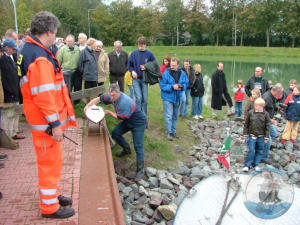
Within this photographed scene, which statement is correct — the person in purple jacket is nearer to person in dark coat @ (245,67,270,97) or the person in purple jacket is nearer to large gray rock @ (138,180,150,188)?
large gray rock @ (138,180,150,188)

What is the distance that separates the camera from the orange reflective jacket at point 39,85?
3.29 meters

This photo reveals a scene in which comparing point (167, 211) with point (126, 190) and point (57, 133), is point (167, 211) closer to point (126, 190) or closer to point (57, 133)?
point (126, 190)

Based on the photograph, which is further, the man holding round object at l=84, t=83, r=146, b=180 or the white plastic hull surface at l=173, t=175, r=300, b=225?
the man holding round object at l=84, t=83, r=146, b=180

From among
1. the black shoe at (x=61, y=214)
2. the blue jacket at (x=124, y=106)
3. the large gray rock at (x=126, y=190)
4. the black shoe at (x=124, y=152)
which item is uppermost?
the blue jacket at (x=124, y=106)

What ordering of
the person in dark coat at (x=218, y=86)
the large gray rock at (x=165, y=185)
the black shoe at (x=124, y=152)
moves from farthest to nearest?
1. the person in dark coat at (x=218, y=86)
2. the black shoe at (x=124, y=152)
3. the large gray rock at (x=165, y=185)

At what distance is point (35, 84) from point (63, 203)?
1530 millimetres

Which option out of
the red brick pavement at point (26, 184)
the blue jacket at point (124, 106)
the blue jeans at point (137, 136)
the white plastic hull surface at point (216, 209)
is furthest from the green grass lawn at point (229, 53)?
the white plastic hull surface at point (216, 209)

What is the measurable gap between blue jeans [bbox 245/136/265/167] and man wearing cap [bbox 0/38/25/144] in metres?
4.94

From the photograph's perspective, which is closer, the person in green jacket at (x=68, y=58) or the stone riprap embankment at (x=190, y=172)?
the stone riprap embankment at (x=190, y=172)

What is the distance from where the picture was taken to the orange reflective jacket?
130 inches

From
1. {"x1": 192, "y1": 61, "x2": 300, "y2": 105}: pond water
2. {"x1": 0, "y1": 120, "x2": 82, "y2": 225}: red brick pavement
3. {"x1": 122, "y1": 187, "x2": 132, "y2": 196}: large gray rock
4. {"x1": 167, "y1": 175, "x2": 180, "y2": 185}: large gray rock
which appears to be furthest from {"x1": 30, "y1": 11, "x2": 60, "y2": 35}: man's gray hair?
{"x1": 192, "y1": 61, "x2": 300, "y2": 105}: pond water

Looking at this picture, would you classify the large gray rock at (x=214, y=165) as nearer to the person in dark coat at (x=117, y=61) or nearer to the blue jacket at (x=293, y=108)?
the blue jacket at (x=293, y=108)

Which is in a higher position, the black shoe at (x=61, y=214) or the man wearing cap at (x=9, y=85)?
the man wearing cap at (x=9, y=85)

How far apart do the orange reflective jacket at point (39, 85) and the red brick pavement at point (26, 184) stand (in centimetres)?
105
